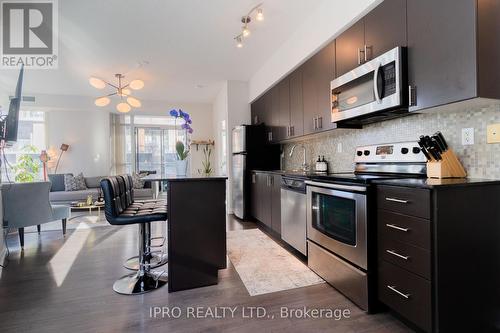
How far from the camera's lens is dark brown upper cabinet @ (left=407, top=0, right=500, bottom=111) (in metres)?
1.42

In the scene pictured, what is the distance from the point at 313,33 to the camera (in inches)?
114

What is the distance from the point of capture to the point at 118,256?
9.65 ft

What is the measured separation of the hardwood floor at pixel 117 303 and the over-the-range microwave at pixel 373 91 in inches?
59.2

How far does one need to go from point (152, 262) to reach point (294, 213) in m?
1.62

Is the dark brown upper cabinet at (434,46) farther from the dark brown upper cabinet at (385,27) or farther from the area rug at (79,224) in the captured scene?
the area rug at (79,224)

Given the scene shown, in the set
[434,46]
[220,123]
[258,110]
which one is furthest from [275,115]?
[434,46]

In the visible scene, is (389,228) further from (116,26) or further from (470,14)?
(116,26)

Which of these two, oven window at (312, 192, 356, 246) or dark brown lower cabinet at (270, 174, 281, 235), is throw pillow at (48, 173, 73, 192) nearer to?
dark brown lower cabinet at (270, 174, 281, 235)

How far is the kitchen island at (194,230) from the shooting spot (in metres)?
2.14

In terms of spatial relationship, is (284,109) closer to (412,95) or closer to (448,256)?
(412,95)

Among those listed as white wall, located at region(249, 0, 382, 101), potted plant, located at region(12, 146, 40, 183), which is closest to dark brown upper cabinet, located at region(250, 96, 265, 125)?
white wall, located at region(249, 0, 382, 101)

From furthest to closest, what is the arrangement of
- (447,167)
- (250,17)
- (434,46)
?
(250,17), (447,167), (434,46)

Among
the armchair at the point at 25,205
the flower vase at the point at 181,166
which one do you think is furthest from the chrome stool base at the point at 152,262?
the armchair at the point at 25,205

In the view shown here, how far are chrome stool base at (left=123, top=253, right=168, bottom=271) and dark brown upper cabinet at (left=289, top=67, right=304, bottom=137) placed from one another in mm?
2206
